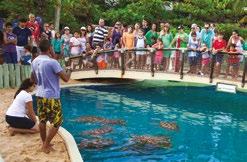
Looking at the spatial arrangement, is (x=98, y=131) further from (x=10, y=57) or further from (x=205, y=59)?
(x=10, y=57)

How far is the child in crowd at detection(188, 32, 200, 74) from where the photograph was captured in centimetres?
1541

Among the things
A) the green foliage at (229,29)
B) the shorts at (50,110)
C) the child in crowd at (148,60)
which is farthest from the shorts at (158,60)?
the green foliage at (229,29)

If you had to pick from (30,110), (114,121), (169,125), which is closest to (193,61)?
(169,125)

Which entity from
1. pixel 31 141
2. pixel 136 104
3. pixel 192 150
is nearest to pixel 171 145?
pixel 192 150

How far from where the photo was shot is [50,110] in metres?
8.09

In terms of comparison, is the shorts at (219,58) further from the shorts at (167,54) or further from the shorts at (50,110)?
the shorts at (50,110)

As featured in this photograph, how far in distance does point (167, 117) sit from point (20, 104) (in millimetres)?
5891

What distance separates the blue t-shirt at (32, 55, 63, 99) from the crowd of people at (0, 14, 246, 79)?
5.92 metres

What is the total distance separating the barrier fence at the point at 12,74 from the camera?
49.8 feet

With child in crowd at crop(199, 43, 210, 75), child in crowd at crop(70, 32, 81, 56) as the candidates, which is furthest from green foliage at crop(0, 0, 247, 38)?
→ child in crowd at crop(199, 43, 210, 75)

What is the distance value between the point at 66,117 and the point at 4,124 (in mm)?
3253

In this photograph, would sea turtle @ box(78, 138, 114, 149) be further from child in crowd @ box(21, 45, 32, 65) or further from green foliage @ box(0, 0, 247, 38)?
green foliage @ box(0, 0, 247, 38)

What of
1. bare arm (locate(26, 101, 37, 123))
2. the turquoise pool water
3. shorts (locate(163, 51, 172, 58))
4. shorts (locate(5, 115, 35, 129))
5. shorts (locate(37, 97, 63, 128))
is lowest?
the turquoise pool water

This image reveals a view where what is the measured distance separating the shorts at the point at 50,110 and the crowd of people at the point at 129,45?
235 inches
